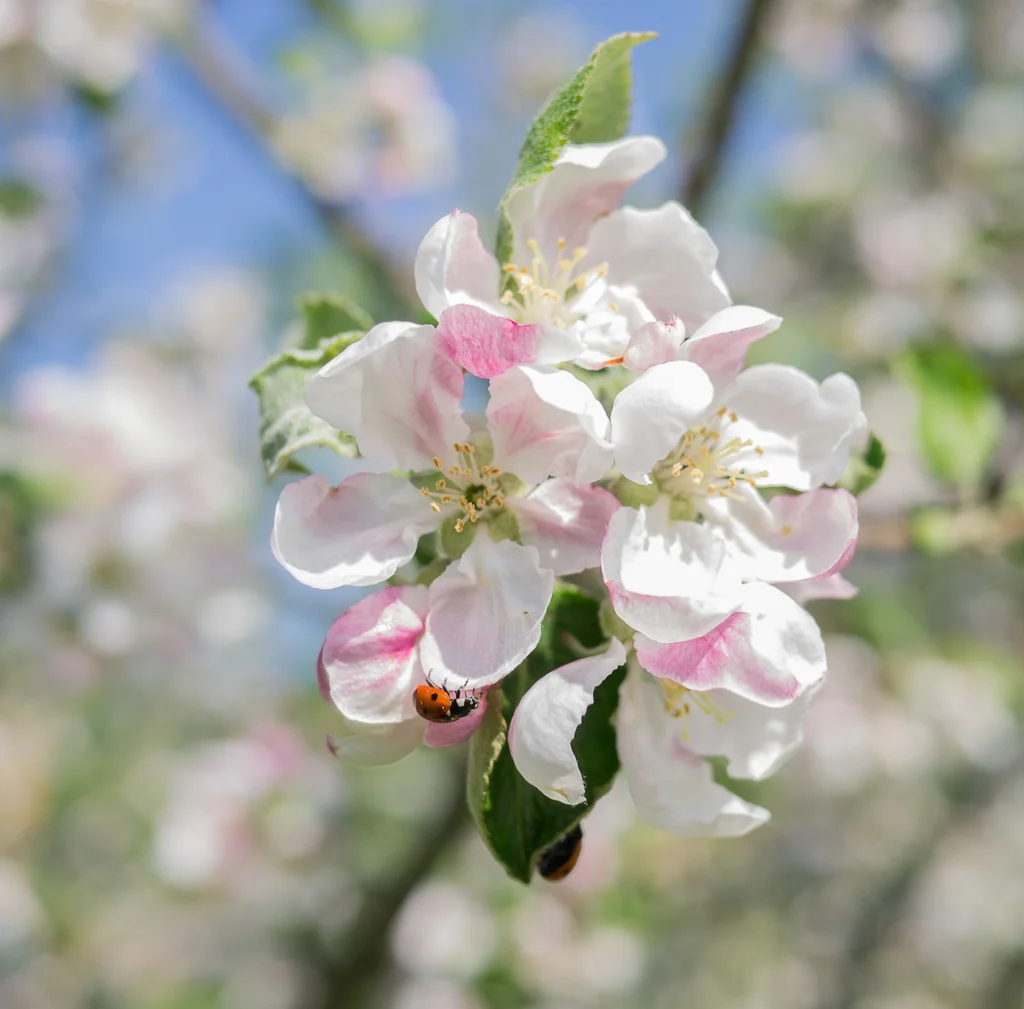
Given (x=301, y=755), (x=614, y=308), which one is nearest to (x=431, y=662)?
(x=614, y=308)

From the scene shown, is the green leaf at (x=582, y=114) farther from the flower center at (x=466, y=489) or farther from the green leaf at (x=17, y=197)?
the green leaf at (x=17, y=197)

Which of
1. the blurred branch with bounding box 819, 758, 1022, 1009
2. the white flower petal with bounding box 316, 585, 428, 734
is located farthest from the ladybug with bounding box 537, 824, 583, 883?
the blurred branch with bounding box 819, 758, 1022, 1009

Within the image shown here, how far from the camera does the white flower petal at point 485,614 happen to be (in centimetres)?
63

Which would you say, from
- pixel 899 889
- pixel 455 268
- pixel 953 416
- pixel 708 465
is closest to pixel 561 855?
pixel 708 465

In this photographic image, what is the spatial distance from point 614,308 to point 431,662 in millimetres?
313

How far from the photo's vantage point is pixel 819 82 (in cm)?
552

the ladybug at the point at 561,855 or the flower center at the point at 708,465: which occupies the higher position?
the flower center at the point at 708,465

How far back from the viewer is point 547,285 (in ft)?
2.61

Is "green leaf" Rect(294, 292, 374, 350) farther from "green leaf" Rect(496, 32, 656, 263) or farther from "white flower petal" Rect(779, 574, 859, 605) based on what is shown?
"white flower petal" Rect(779, 574, 859, 605)

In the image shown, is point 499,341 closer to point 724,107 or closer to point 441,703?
point 441,703

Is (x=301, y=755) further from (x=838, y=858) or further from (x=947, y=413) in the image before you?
(x=838, y=858)

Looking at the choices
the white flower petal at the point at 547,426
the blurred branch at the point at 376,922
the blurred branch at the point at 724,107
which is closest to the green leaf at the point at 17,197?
the blurred branch at the point at 724,107

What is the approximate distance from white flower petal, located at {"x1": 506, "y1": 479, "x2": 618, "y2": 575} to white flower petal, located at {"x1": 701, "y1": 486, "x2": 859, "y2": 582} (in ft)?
0.35

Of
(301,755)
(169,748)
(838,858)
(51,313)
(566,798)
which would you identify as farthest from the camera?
(169,748)
